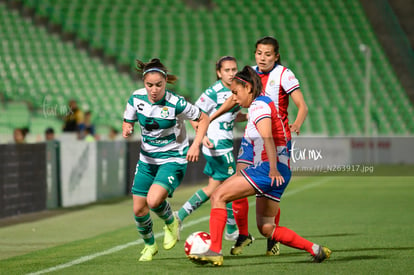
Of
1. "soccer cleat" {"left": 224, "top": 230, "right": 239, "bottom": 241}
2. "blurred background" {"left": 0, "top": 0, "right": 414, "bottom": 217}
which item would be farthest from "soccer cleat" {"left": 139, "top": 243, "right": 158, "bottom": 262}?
"blurred background" {"left": 0, "top": 0, "right": 414, "bottom": 217}

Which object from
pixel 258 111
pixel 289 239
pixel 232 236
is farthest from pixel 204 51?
pixel 258 111

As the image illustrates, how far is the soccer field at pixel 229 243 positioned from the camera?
7402 millimetres

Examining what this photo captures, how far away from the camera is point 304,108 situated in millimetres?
8234

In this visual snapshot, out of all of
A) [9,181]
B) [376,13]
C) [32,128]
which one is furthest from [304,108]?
[376,13]

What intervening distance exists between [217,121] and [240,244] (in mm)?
2396

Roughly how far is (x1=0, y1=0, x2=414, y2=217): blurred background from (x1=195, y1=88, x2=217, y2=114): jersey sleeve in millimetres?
11186

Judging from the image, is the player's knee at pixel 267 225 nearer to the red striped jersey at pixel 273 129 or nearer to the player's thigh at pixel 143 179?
the red striped jersey at pixel 273 129

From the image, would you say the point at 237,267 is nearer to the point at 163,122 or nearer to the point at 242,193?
the point at 242,193

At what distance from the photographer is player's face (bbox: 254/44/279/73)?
8.11 meters

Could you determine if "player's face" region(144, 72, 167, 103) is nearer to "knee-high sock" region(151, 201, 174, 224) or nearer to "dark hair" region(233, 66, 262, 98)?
"dark hair" region(233, 66, 262, 98)

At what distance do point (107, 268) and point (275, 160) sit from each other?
191 cm

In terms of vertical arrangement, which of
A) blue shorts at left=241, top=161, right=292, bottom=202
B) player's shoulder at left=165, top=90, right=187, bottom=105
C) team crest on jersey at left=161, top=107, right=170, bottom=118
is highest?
player's shoulder at left=165, top=90, right=187, bottom=105

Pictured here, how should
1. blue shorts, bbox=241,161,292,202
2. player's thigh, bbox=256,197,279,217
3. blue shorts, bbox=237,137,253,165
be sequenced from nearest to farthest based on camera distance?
1. blue shorts, bbox=241,161,292,202
2. player's thigh, bbox=256,197,279,217
3. blue shorts, bbox=237,137,253,165

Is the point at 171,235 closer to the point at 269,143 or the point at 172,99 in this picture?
the point at 172,99
